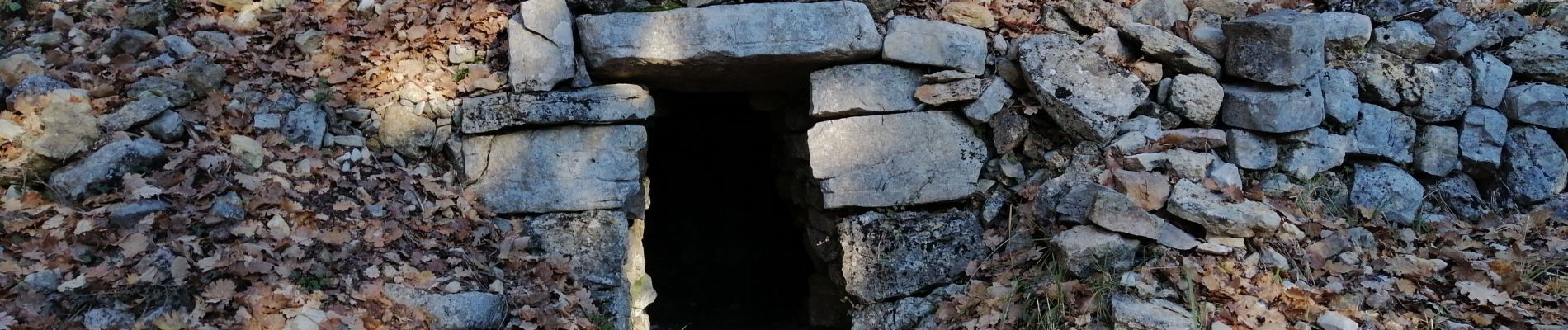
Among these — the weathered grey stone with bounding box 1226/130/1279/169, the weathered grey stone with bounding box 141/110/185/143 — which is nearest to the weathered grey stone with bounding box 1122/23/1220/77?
the weathered grey stone with bounding box 1226/130/1279/169

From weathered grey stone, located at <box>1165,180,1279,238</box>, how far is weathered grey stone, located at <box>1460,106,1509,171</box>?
4.72ft

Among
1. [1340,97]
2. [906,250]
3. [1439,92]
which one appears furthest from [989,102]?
[1439,92]

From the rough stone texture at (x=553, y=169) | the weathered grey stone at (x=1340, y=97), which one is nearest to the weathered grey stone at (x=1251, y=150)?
the weathered grey stone at (x=1340, y=97)

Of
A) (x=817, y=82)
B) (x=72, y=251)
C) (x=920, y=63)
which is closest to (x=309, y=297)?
(x=72, y=251)

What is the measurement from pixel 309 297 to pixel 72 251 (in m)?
0.85

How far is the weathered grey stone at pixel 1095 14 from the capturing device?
519 cm

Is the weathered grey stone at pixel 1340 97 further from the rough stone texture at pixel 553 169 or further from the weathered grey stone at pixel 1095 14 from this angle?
the rough stone texture at pixel 553 169

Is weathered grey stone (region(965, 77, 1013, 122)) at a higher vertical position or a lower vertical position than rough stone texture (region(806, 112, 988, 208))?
higher

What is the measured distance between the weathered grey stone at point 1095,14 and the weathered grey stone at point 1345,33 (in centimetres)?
99

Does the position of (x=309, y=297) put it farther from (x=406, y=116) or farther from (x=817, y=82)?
(x=817, y=82)

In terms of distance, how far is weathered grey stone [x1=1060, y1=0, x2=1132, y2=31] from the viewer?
17.0 feet

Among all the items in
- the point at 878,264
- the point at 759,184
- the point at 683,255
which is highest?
the point at 878,264

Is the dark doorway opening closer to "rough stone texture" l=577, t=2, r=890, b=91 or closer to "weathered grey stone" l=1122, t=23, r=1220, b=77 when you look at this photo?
"rough stone texture" l=577, t=2, r=890, b=91

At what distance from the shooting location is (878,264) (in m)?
5.04
